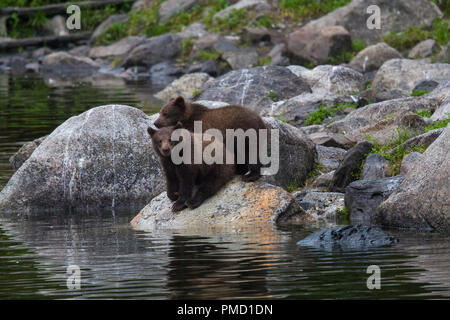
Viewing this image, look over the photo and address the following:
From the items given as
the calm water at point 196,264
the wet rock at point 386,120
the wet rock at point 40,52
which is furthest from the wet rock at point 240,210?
the wet rock at point 40,52

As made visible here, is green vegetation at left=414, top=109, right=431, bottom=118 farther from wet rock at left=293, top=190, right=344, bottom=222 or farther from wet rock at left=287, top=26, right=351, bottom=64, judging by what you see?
wet rock at left=287, top=26, right=351, bottom=64

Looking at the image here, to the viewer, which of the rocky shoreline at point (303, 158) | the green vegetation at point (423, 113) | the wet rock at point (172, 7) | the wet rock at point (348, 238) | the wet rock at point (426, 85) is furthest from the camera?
the wet rock at point (172, 7)

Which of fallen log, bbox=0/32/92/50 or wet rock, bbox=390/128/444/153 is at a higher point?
fallen log, bbox=0/32/92/50

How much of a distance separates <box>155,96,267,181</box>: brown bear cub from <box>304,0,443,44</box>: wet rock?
19.5 m

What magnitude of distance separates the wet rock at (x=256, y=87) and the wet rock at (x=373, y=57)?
524cm

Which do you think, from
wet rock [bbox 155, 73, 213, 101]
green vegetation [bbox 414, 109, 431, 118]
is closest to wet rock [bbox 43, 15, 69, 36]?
wet rock [bbox 155, 73, 213, 101]

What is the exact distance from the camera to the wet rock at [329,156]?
566 inches

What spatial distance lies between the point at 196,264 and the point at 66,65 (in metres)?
32.4

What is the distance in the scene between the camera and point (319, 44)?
98.2 ft

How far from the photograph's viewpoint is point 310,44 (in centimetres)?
3019

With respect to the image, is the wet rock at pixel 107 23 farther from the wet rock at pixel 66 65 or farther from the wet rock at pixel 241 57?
the wet rock at pixel 241 57

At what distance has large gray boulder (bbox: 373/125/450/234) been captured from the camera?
10.6 metres

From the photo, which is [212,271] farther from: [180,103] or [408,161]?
[408,161]

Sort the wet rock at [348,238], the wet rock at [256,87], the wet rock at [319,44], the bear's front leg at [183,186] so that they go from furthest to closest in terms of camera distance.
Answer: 1. the wet rock at [319,44]
2. the wet rock at [256,87]
3. the bear's front leg at [183,186]
4. the wet rock at [348,238]
